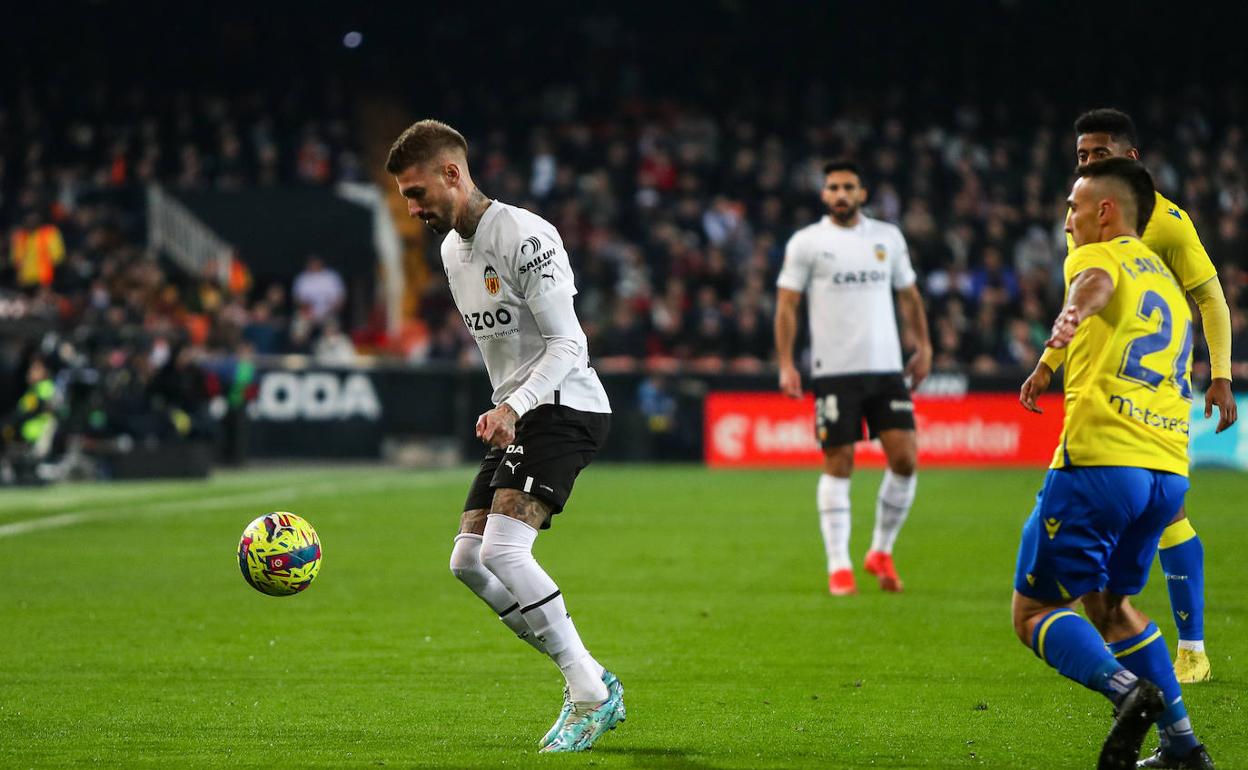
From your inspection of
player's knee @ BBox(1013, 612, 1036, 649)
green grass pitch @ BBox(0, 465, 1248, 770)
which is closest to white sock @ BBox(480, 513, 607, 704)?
green grass pitch @ BBox(0, 465, 1248, 770)

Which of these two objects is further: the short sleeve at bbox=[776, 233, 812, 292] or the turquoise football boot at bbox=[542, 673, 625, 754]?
the short sleeve at bbox=[776, 233, 812, 292]

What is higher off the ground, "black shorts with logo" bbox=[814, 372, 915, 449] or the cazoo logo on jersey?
"black shorts with logo" bbox=[814, 372, 915, 449]

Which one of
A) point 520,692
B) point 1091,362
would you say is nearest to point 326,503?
point 520,692

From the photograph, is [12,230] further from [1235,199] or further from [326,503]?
[1235,199]

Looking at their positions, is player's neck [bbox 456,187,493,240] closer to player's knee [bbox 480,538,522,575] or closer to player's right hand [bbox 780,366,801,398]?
player's knee [bbox 480,538,522,575]

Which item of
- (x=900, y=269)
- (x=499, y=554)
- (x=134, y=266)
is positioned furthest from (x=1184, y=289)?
(x=134, y=266)

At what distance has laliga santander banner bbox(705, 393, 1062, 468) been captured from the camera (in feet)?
72.6

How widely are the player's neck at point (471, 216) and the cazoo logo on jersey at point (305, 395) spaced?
17.6 m

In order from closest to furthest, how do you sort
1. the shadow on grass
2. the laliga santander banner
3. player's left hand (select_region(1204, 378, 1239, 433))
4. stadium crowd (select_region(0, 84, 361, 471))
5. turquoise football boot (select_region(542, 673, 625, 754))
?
the shadow on grass
turquoise football boot (select_region(542, 673, 625, 754))
player's left hand (select_region(1204, 378, 1239, 433))
stadium crowd (select_region(0, 84, 361, 471))
the laliga santander banner

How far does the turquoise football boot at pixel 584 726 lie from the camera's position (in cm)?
585

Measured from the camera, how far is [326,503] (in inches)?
674

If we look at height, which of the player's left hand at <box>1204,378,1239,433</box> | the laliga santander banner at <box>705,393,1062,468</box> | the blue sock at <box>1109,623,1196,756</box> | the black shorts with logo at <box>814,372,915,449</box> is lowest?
the laliga santander banner at <box>705,393,1062,468</box>

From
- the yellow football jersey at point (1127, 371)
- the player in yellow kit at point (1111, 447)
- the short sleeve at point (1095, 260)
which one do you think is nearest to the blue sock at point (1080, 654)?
the player in yellow kit at point (1111, 447)

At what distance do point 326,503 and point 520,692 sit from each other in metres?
10.4
